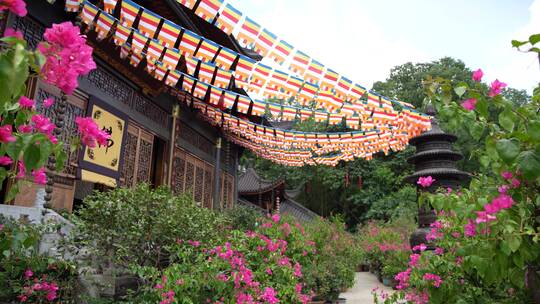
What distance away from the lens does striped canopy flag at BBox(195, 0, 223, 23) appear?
3.96 meters

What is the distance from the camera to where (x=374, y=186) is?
2459 cm

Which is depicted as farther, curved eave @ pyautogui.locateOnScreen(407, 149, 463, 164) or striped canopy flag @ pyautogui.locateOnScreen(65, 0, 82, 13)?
curved eave @ pyautogui.locateOnScreen(407, 149, 463, 164)

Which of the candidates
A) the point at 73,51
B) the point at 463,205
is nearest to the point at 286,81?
the point at 463,205

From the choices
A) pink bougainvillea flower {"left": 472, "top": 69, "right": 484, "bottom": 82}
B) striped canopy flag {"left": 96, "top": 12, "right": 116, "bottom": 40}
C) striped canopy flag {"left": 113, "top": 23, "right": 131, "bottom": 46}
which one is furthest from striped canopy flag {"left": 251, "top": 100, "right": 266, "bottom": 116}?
pink bougainvillea flower {"left": 472, "top": 69, "right": 484, "bottom": 82}

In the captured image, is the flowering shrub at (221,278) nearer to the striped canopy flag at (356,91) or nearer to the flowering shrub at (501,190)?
the flowering shrub at (501,190)

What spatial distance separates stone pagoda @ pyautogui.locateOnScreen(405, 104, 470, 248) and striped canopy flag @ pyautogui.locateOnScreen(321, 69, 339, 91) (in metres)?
2.04

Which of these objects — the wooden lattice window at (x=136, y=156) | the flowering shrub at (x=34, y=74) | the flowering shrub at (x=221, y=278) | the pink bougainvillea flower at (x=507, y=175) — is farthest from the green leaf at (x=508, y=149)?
the wooden lattice window at (x=136, y=156)

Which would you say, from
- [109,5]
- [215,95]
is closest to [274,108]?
[215,95]

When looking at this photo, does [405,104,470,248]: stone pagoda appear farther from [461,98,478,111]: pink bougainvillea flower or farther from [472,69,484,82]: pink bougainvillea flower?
[461,98,478,111]: pink bougainvillea flower

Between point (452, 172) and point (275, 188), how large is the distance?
1504 cm

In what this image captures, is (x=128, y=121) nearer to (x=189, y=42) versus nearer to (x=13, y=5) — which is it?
(x=189, y=42)

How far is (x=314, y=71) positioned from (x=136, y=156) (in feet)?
12.8

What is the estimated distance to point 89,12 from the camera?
450 cm

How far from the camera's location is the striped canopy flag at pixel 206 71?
5.02m
